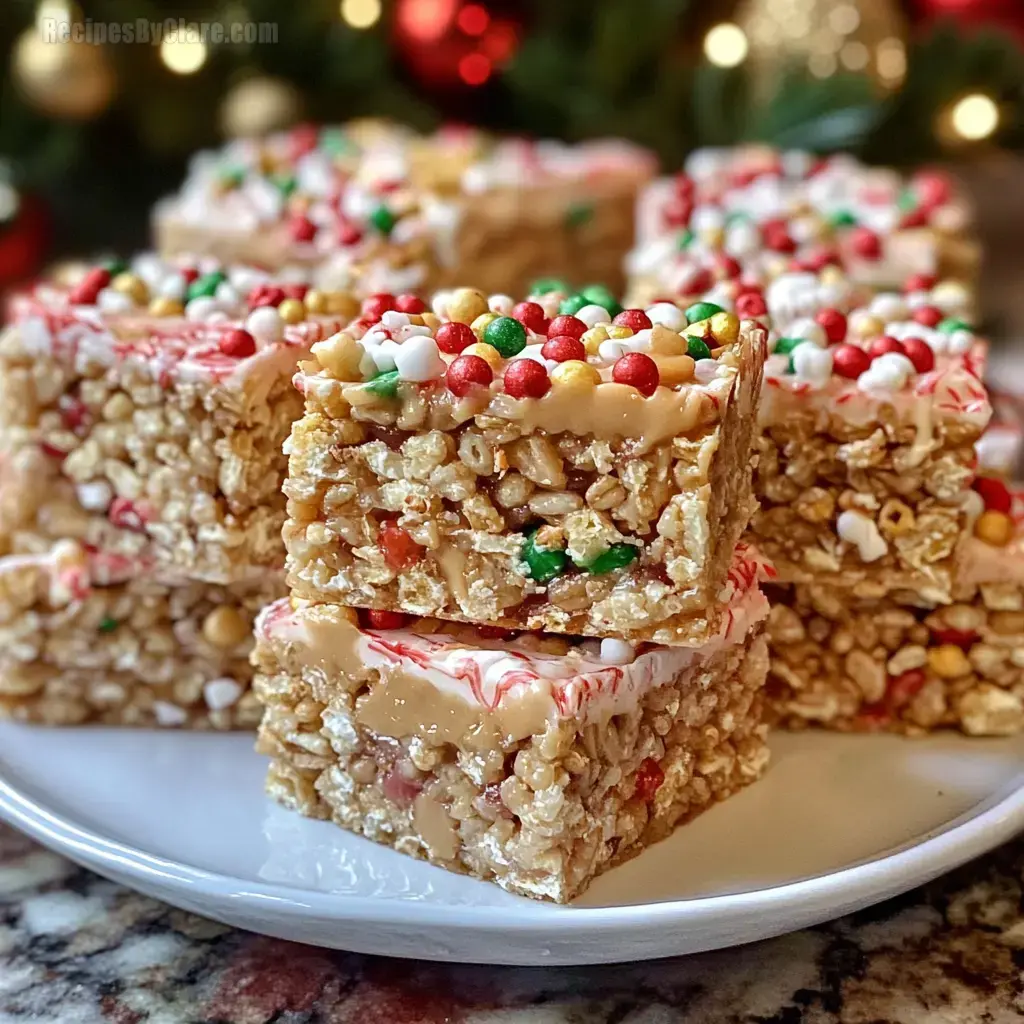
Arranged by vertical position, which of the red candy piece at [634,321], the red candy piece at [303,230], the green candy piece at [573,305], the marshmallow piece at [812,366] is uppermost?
the red candy piece at [303,230]

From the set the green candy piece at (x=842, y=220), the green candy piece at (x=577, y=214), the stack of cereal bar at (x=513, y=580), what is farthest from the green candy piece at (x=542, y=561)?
the green candy piece at (x=577, y=214)

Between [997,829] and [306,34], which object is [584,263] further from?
[997,829]

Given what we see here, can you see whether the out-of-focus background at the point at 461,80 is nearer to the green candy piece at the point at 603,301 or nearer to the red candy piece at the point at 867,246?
the red candy piece at the point at 867,246

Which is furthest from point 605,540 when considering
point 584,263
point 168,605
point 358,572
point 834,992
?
point 584,263

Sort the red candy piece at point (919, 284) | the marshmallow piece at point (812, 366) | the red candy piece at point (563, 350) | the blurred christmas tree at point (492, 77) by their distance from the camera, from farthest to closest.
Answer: the blurred christmas tree at point (492, 77) → the red candy piece at point (919, 284) → the marshmallow piece at point (812, 366) → the red candy piece at point (563, 350)

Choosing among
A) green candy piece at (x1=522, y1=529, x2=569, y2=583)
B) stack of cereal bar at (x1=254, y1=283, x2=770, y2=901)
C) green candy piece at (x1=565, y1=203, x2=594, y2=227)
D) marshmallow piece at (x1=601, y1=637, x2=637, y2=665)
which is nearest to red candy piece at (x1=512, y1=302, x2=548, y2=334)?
stack of cereal bar at (x1=254, y1=283, x2=770, y2=901)
